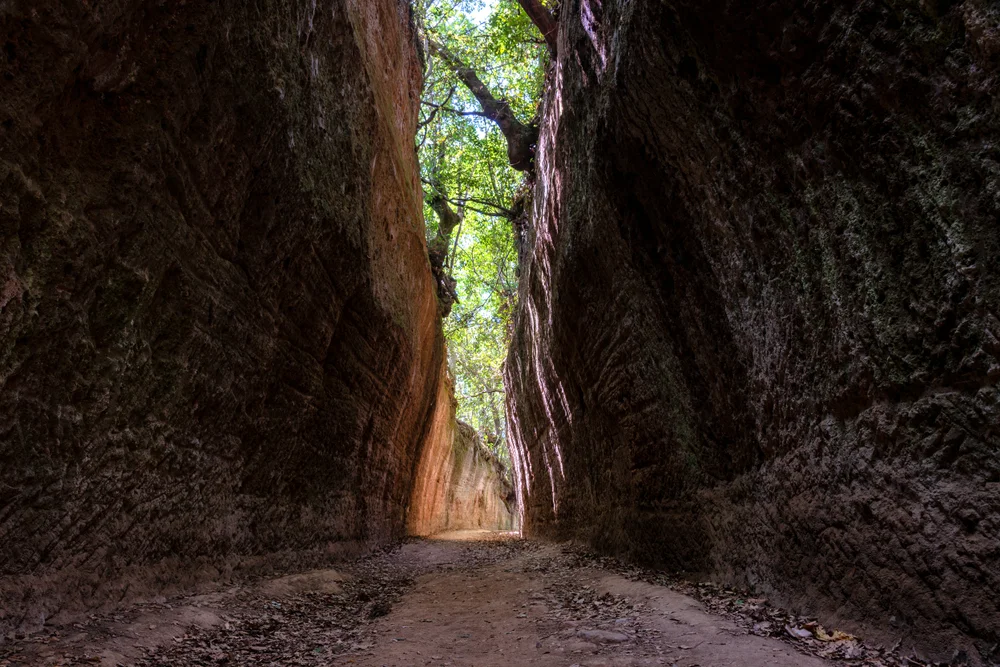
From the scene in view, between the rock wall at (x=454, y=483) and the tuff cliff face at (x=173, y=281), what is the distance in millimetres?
9869

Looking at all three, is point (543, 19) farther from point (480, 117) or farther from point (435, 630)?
point (435, 630)

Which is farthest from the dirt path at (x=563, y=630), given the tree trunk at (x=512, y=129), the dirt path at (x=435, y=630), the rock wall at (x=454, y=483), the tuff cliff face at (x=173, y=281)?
the tree trunk at (x=512, y=129)

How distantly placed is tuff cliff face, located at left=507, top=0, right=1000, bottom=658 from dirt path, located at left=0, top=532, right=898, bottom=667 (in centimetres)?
62

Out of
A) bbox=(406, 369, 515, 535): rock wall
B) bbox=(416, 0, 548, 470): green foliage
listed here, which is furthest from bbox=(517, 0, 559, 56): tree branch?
bbox=(406, 369, 515, 535): rock wall

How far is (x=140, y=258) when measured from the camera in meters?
4.12

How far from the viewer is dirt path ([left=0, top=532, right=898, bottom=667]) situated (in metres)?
3.31

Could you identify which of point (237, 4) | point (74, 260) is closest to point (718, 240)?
point (237, 4)

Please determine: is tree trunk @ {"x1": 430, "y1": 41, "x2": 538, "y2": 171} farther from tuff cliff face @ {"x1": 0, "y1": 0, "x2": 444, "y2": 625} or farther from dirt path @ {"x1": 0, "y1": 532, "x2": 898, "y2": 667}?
dirt path @ {"x1": 0, "y1": 532, "x2": 898, "y2": 667}

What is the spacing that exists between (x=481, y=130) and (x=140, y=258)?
1457 cm

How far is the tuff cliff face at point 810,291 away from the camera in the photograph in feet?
9.18

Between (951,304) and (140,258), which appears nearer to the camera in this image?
(951,304)

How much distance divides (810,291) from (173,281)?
187 inches

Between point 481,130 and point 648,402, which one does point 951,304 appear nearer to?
point 648,402

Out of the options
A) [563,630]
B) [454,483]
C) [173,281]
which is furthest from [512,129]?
[454,483]
